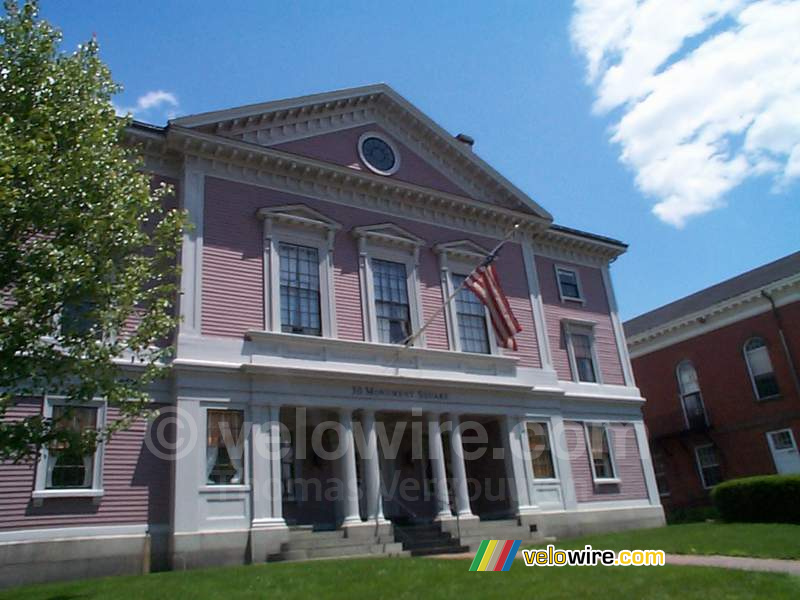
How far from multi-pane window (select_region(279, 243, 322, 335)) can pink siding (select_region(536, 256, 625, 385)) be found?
938cm

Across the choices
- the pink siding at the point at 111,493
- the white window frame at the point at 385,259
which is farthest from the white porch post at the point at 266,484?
the white window frame at the point at 385,259

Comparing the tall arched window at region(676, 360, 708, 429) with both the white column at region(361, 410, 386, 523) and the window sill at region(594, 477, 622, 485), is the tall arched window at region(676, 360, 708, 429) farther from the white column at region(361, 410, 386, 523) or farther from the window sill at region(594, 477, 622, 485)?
the white column at region(361, 410, 386, 523)

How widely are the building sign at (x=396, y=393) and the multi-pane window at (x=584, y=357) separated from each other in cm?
714

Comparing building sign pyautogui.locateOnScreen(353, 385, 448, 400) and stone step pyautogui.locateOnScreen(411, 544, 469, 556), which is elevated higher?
building sign pyautogui.locateOnScreen(353, 385, 448, 400)

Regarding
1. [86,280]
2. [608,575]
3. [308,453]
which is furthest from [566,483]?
[86,280]

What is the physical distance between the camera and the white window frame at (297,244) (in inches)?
723

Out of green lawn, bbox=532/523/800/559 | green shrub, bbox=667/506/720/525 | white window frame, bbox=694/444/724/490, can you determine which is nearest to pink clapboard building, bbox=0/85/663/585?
green lawn, bbox=532/523/800/559

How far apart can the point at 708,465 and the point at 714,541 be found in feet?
65.2

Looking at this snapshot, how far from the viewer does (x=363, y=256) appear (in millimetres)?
20656

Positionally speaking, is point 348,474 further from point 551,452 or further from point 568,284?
point 568,284

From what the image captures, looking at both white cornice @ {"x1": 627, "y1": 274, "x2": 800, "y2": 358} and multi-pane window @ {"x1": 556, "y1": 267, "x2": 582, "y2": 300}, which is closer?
multi-pane window @ {"x1": 556, "y1": 267, "x2": 582, "y2": 300}

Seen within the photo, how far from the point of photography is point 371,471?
18.2 m

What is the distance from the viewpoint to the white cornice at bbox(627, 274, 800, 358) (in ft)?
103

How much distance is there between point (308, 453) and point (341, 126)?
33.2 feet
